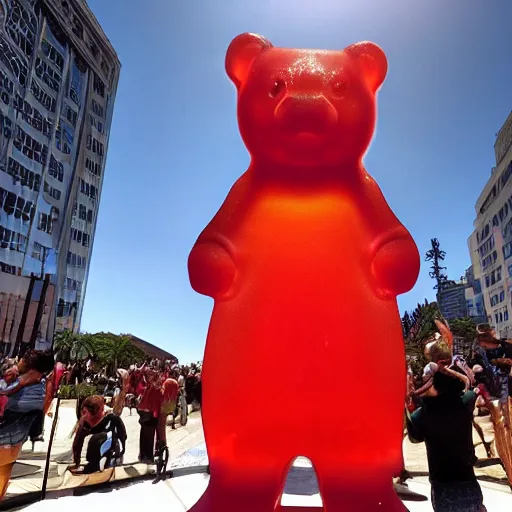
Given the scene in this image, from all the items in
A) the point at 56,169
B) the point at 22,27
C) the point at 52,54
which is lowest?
the point at 56,169

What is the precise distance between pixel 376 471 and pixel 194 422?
9524 mm

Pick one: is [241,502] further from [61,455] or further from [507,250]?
[507,250]

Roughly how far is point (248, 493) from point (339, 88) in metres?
2.10

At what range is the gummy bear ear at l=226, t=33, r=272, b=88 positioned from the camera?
2.56 meters

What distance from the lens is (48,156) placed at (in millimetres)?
22812

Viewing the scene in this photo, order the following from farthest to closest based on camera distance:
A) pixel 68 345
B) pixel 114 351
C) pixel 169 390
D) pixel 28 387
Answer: pixel 114 351, pixel 68 345, pixel 169 390, pixel 28 387

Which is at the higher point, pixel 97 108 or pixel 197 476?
pixel 97 108

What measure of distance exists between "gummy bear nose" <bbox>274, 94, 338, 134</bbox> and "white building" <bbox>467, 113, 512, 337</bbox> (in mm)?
30864

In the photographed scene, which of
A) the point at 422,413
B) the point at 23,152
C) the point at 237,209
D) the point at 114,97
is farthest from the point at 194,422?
the point at 114,97

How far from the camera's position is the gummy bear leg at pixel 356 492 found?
192cm

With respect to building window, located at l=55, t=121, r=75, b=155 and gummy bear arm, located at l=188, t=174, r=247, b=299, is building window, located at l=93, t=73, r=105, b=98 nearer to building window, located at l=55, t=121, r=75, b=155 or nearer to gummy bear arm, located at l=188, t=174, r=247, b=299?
building window, located at l=55, t=121, r=75, b=155

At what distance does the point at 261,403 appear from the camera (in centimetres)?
202

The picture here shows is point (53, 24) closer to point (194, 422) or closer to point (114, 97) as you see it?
point (114, 97)

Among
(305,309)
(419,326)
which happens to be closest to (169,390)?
(305,309)
